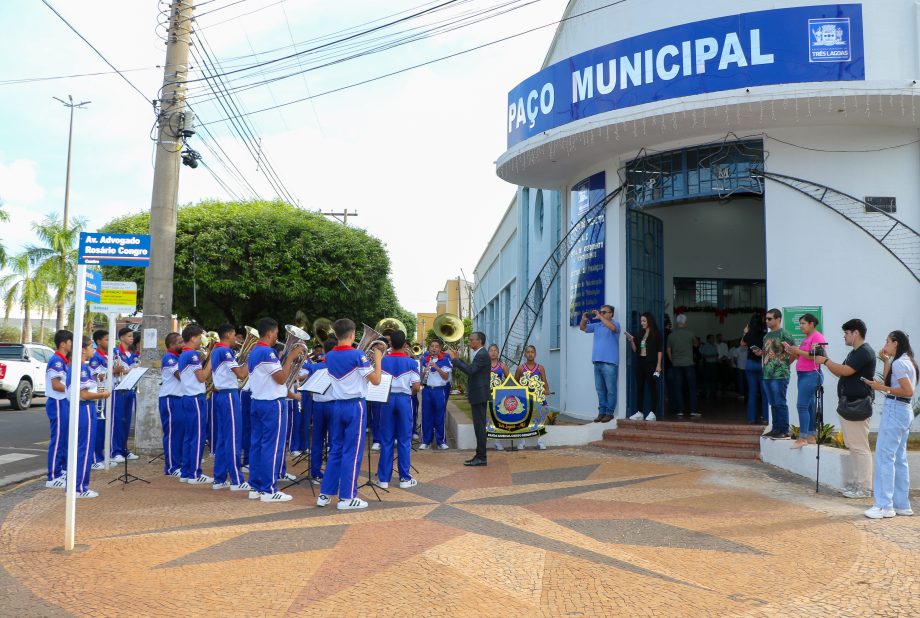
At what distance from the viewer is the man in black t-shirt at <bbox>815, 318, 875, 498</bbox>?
687 cm

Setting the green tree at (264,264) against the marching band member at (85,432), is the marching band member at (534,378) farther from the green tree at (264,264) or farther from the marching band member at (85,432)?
the green tree at (264,264)

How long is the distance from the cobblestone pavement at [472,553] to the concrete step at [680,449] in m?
1.67

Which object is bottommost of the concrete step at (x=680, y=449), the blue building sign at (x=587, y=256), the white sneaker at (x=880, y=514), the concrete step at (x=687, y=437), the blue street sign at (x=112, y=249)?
the white sneaker at (x=880, y=514)

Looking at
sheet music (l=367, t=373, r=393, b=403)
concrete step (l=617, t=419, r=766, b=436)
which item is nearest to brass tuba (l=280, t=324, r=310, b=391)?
sheet music (l=367, t=373, r=393, b=403)

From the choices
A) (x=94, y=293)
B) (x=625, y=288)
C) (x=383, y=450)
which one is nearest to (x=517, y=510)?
(x=383, y=450)

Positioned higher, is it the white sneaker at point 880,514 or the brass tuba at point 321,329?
the brass tuba at point 321,329

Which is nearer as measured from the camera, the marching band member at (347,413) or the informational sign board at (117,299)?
the marching band member at (347,413)

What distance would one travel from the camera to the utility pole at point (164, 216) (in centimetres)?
1055

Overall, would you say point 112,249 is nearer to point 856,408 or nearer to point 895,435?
point 856,408

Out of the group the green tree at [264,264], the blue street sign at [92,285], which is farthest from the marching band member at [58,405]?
the green tree at [264,264]

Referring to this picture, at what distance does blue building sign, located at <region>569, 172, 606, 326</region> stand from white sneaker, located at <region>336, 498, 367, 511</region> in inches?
259

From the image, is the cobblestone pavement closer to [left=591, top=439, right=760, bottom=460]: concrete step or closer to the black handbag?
the black handbag

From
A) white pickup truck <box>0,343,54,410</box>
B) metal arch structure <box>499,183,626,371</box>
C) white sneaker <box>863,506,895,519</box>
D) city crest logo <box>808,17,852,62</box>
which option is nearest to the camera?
white sneaker <box>863,506,895,519</box>

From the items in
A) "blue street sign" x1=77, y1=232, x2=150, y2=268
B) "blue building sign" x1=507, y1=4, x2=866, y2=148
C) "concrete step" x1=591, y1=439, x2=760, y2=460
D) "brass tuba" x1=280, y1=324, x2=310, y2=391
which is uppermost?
"blue building sign" x1=507, y1=4, x2=866, y2=148
